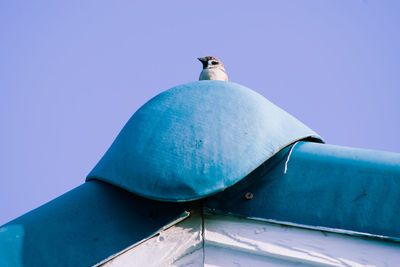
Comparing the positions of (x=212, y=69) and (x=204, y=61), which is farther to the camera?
(x=204, y=61)

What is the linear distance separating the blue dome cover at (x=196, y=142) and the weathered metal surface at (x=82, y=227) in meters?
0.08

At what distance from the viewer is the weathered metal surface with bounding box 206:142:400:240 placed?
4.75 ft

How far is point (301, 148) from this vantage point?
1.71 m

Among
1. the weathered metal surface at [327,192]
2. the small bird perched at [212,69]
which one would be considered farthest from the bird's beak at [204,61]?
the weathered metal surface at [327,192]

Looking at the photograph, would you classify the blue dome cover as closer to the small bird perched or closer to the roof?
the roof

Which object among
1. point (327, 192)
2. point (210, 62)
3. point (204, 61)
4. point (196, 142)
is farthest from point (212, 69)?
point (327, 192)

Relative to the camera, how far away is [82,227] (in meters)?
1.53

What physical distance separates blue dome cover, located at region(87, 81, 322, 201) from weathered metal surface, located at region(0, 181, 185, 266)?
81mm

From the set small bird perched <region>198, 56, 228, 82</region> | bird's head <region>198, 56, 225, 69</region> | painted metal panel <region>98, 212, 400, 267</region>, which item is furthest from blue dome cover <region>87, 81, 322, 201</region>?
bird's head <region>198, 56, 225, 69</region>

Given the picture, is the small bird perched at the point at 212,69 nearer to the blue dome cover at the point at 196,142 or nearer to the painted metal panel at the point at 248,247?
the blue dome cover at the point at 196,142

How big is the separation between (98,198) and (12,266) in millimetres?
339

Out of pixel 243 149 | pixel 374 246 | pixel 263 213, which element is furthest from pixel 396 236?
pixel 243 149

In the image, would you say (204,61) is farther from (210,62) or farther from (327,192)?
(327,192)

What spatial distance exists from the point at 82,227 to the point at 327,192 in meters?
0.76
